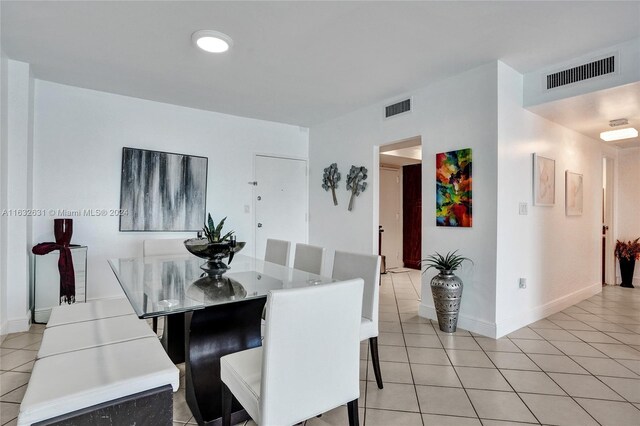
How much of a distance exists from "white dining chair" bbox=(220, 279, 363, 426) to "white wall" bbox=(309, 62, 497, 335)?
207 centimetres

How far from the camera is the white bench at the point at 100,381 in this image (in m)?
1.08

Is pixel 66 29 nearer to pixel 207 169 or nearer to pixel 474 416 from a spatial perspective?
pixel 207 169

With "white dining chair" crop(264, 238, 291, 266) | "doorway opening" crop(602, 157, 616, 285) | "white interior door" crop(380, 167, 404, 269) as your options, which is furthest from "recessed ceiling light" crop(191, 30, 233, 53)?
"doorway opening" crop(602, 157, 616, 285)

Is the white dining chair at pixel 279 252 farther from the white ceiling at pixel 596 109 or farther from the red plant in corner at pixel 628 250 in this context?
the red plant in corner at pixel 628 250

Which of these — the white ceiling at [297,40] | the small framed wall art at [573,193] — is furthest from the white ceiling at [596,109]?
the small framed wall art at [573,193]

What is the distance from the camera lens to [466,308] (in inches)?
125

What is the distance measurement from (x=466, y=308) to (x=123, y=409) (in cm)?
290

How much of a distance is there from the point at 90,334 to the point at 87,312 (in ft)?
1.39

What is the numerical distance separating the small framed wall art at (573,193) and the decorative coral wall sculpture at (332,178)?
275 centimetres

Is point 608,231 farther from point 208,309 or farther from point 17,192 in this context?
point 17,192

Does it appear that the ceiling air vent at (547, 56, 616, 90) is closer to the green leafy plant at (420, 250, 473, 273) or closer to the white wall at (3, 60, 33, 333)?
the green leafy plant at (420, 250, 473, 273)

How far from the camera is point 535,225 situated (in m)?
3.37

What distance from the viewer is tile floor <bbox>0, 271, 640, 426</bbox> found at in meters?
1.82

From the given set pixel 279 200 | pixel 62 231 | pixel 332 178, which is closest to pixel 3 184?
pixel 62 231
